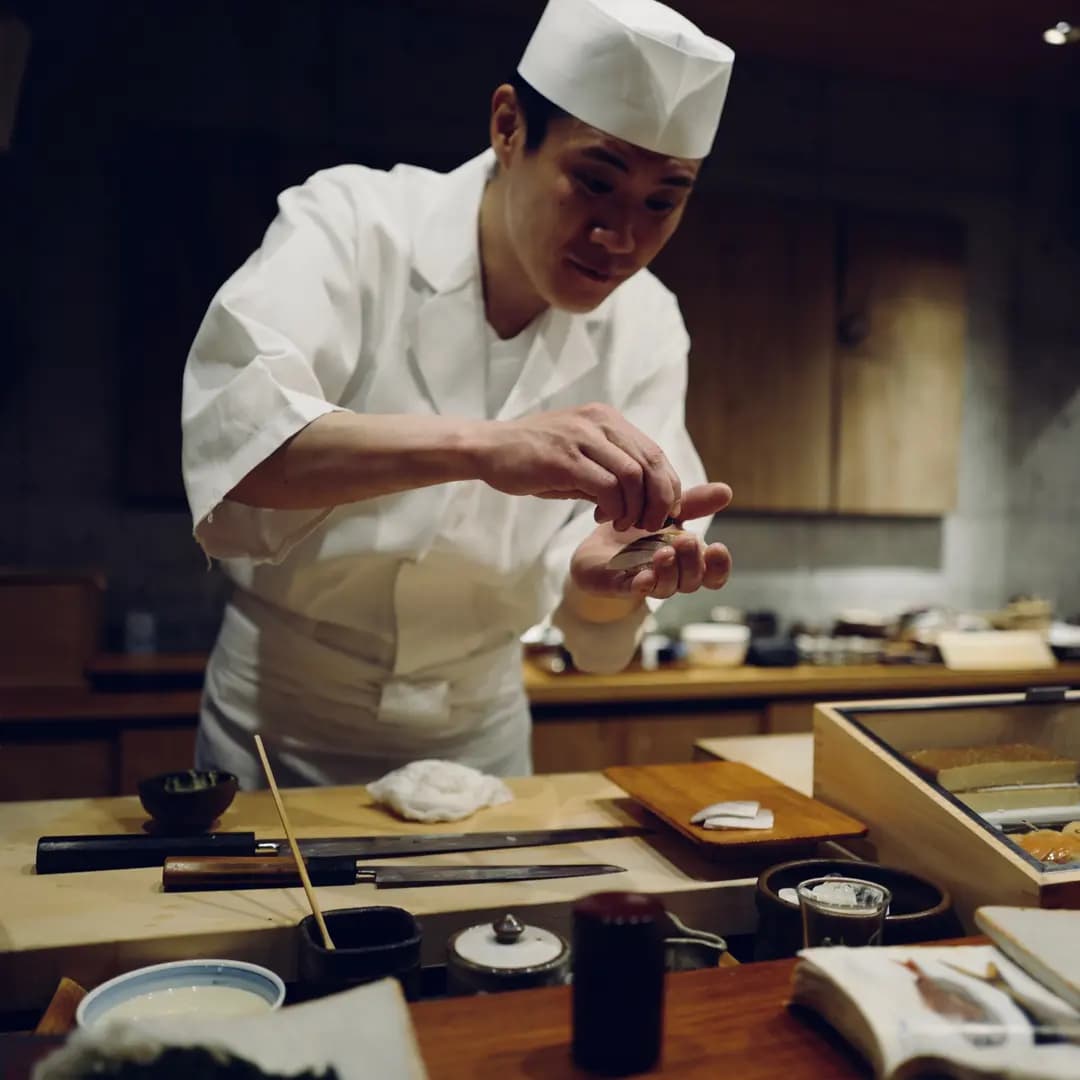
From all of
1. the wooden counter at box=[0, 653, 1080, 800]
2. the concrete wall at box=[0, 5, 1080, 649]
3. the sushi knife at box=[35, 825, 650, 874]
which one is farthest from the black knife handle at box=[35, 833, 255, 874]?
the concrete wall at box=[0, 5, 1080, 649]

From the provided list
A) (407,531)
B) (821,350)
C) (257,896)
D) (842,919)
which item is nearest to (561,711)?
(407,531)

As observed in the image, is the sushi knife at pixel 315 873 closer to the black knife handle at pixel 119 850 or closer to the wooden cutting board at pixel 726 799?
the black knife handle at pixel 119 850

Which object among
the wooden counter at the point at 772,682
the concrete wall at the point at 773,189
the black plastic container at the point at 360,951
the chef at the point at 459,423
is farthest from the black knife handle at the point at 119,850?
the concrete wall at the point at 773,189

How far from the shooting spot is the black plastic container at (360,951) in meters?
0.93

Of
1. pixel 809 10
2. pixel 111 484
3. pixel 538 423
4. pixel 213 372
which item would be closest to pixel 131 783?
pixel 111 484

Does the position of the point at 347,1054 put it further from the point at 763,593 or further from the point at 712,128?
the point at 763,593

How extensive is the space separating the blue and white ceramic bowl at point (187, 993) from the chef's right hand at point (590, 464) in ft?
2.19

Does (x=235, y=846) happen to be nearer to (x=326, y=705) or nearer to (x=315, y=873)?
(x=315, y=873)

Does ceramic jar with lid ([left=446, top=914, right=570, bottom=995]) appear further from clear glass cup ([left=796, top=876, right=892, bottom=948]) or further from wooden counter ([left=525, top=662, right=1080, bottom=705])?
wooden counter ([left=525, top=662, right=1080, bottom=705])

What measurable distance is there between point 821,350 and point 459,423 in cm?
316

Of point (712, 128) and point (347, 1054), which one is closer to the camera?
point (347, 1054)

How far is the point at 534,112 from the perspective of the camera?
1652 millimetres

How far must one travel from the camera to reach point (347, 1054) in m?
0.76

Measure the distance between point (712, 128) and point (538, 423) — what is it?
649mm
